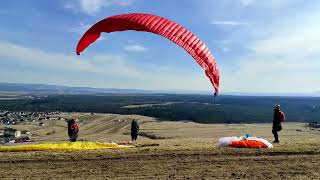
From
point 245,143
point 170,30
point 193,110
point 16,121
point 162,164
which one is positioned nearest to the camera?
point 162,164

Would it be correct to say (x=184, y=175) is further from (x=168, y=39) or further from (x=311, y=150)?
(x=311, y=150)

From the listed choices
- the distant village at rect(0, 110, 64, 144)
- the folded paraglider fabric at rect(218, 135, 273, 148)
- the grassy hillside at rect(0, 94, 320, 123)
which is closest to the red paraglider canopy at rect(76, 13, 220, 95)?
the folded paraglider fabric at rect(218, 135, 273, 148)

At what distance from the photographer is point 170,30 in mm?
14633

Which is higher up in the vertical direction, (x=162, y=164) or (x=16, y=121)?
(x=162, y=164)

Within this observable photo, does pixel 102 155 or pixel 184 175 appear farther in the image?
pixel 102 155

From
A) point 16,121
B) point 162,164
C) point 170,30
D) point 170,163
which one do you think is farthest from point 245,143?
point 16,121

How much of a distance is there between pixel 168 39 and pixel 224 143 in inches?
175

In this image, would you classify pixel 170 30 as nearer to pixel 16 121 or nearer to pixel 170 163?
pixel 170 163

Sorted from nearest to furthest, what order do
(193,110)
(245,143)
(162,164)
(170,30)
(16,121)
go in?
(162,164) < (170,30) < (245,143) < (16,121) < (193,110)

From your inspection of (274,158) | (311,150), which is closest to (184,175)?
(274,158)

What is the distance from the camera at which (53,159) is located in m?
14.6

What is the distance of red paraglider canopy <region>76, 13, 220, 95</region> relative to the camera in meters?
14.4


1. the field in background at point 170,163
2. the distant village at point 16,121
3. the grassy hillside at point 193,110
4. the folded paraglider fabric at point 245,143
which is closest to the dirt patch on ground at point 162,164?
the field in background at point 170,163

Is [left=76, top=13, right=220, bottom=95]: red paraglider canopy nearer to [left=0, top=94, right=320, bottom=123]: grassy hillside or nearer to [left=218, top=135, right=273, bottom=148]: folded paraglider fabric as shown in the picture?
[left=218, top=135, right=273, bottom=148]: folded paraglider fabric
